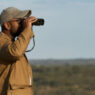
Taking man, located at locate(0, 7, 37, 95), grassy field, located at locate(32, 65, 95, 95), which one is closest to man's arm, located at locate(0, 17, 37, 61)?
man, located at locate(0, 7, 37, 95)

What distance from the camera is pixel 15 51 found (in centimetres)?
578

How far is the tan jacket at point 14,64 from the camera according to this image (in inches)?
228

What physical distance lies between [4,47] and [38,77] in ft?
139

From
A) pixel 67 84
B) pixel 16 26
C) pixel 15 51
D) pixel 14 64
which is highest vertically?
pixel 16 26

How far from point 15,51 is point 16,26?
403mm

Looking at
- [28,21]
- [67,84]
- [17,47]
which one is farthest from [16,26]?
[67,84]

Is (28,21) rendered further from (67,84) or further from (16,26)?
(67,84)

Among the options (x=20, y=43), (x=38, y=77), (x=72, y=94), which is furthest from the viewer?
(x=38, y=77)

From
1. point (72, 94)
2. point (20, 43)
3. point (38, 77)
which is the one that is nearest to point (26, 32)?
point (20, 43)

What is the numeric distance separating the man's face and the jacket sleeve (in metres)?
0.16

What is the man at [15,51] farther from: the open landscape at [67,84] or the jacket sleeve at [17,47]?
the open landscape at [67,84]

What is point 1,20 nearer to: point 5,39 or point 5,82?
point 5,39

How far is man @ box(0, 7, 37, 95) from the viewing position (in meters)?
5.82

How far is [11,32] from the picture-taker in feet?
20.0
